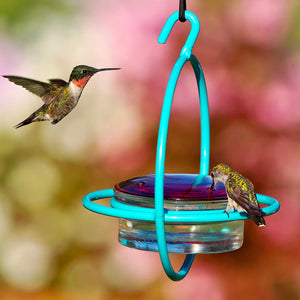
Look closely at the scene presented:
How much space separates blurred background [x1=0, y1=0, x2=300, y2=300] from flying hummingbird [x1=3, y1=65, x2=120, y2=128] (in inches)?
62.8

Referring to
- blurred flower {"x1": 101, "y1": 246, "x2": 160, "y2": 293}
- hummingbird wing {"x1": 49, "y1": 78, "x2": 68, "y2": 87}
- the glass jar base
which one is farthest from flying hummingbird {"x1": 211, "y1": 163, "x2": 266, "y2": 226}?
blurred flower {"x1": 101, "y1": 246, "x2": 160, "y2": 293}

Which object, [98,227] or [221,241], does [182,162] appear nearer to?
[98,227]

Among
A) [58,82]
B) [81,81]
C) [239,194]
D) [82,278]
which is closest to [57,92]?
[58,82]

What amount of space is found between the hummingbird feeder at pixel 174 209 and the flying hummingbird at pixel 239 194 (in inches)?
1.5

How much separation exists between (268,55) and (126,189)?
2617mm

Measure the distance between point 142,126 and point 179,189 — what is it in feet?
7.64

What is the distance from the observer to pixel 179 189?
285cm

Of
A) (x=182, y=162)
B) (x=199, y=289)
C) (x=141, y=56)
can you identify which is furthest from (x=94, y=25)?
(x=199, y=289)

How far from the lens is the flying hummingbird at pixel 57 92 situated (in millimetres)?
Result: 3166

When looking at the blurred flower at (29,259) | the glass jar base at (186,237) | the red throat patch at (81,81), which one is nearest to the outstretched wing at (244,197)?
the glass jar base at (186,237)

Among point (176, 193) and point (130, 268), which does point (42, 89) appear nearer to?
point (176, 193)

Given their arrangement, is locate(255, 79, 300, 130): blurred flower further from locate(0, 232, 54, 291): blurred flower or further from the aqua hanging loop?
locate(0, 232, 54, 291): blurred flower

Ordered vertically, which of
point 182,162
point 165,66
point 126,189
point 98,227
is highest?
point 165,66

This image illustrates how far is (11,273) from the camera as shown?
5.83 metres
